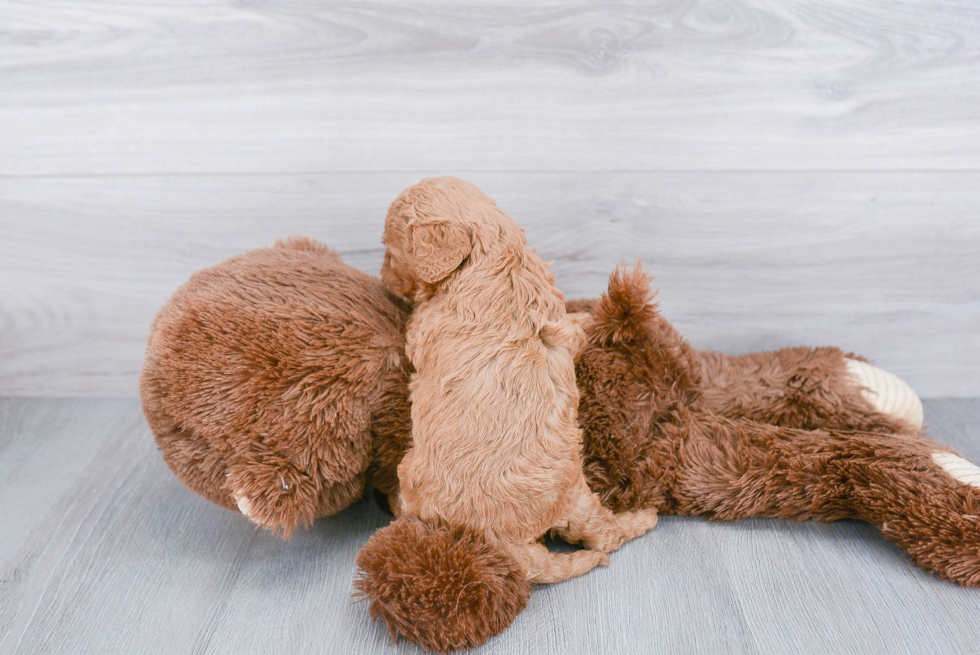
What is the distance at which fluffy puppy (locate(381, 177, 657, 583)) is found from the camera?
65 centimetres

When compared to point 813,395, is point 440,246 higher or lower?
higher

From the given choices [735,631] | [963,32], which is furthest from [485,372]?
[963,32]

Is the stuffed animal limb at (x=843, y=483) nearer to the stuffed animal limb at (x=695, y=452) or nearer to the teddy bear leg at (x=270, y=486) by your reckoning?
the stuffed animal limb at (x=695, y=452)

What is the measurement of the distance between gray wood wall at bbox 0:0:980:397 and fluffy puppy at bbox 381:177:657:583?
10.1 inches

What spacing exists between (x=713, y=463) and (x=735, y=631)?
198 mm

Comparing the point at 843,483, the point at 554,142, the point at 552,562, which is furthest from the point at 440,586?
the point at 554,142

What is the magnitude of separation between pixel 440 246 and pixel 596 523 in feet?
1.15

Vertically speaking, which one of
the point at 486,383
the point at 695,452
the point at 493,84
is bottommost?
the point at 695,452

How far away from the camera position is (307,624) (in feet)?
2.21

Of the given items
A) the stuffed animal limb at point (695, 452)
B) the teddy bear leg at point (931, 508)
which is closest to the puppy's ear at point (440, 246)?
the stuffed animal limb at point (695, 452)

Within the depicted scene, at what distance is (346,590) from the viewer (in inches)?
28.2

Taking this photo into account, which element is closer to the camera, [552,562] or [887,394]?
[552,562]

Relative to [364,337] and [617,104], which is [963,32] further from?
[364,337]

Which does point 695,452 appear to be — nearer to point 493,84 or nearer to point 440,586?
point 440,586
